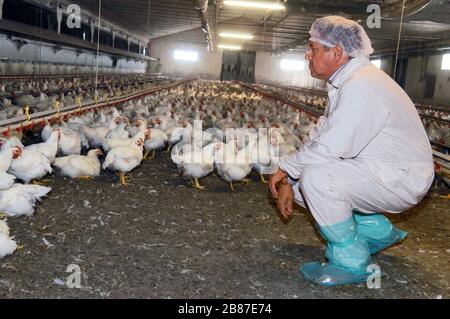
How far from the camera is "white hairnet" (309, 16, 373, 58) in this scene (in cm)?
248

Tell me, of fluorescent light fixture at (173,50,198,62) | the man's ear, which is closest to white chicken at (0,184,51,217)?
the man's ear

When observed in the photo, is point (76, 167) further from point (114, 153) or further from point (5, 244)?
point (5, 244)

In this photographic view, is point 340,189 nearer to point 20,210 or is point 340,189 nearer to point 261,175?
point 20,210

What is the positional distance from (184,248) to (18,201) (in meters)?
1.30

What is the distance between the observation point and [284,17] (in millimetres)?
18125

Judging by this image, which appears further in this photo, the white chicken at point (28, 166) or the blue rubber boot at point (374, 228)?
the white chicken at point (28, 166)

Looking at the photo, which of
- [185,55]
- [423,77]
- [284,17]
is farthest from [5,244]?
[185,55]

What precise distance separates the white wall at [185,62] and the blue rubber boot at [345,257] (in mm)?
35473

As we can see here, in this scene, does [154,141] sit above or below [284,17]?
below

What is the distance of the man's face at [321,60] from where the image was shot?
2.56 metres

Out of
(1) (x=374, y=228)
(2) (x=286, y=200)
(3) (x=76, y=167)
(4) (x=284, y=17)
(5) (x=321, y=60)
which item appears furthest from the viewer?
(4) (x=284, y=17)

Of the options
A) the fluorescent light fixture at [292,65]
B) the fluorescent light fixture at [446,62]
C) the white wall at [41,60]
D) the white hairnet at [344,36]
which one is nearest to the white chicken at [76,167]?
the white hairnet at [344,36]

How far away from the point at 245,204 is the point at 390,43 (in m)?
24.7

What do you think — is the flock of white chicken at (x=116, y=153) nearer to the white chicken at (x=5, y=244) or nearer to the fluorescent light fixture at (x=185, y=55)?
the white chicken at (x=5, y=244)
